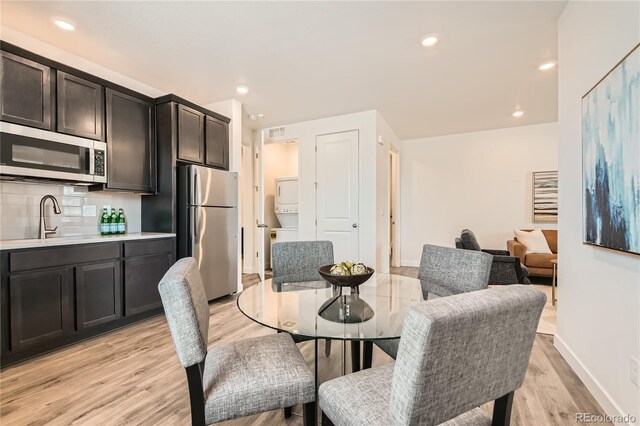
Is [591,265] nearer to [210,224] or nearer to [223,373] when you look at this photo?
[223,373]

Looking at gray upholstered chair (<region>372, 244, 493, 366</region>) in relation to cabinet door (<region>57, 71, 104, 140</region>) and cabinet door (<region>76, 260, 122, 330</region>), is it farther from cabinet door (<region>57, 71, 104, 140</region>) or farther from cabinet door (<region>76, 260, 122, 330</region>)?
cabinet door (<region>57, 71, 104, 140</region>)

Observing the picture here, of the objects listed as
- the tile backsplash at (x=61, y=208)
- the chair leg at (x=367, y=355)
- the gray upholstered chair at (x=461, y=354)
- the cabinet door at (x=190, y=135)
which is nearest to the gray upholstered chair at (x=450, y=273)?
the chair leg at (x=367, y=355)

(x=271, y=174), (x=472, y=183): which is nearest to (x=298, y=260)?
(x=271, y=174)

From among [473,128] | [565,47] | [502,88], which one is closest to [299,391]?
[565,47]

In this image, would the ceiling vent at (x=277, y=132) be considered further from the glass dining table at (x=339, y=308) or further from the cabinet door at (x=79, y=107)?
the glass dining table at (x=339, y=308)

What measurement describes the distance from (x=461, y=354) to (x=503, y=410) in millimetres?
382

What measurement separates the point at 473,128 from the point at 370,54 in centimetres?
329

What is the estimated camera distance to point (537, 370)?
201cm

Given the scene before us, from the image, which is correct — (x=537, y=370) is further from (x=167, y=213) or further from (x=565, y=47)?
(x=167, y=213)

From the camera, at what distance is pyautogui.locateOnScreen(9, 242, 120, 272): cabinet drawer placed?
2.04 meters

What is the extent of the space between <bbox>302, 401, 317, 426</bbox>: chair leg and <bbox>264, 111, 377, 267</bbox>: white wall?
2.96m

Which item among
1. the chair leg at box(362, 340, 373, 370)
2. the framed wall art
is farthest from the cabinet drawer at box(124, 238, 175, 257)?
the framed wall art

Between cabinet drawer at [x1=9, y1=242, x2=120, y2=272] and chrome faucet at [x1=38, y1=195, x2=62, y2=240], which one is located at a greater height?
chrome faucet at [x1=38, y1=195, x2=62, y2=240]

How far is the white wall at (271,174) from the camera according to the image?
18.4ft
